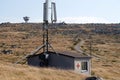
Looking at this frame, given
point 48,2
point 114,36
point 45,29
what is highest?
point 48,2

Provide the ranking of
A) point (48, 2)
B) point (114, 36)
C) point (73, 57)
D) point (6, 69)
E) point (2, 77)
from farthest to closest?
1. point (114, 36)
2. point (48, 2)
3. point (73, 57)
4. point (6, 69)
5. point (2, 77)

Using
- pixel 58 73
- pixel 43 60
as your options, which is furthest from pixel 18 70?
pixel 43 60

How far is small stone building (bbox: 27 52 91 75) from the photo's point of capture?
41750 mm

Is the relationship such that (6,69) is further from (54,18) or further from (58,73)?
(54,18)

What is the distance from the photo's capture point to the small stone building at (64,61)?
41.8 metres

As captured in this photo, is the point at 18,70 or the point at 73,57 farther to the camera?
the point at 73,57

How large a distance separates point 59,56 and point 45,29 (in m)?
4.02

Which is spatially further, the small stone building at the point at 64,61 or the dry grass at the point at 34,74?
the small stone building at the point at 64,61

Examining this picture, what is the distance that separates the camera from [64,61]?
4200 centimetres

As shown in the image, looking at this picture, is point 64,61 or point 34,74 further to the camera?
point 64,61

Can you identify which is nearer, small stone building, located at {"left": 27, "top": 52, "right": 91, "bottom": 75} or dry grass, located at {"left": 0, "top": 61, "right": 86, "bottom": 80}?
dry grass, located at {"left": 0, "top": 61, "right": 86, "bottom": 80}

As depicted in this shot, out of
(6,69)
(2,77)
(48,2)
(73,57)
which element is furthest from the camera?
(48,2)

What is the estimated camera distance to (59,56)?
42.3 m

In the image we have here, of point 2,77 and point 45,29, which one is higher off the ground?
point 45,29
